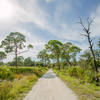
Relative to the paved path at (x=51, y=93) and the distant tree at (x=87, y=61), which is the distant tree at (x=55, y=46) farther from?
the paved path at (x=51, y=93)

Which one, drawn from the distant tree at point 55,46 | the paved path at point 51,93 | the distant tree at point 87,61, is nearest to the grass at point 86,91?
the paved path at point 51,93

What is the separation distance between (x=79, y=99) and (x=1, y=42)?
25.8 m

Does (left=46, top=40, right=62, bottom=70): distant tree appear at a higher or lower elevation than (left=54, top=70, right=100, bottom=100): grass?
higher

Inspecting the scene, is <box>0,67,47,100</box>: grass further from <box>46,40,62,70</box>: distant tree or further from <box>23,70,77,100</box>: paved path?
<box>46,40,62,70</box>: distant tree

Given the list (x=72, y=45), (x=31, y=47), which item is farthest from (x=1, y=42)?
(x=72, y=45)

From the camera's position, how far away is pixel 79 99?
4.09 metres

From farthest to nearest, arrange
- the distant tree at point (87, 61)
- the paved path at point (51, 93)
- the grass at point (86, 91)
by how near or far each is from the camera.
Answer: the distant tree at point (87, 61)
the paved path at point (51, 93)
the grass at point (86, 91)

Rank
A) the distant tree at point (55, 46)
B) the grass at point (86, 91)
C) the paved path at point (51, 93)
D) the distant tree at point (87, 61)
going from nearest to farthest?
1. the grass at point (86, 91)
2. the paved path at point (51, 93)
3. the distant tree at point (87, 61)
4. the distant tree at point (55, 46)

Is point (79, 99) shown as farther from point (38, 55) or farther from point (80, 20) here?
point (38, 55)

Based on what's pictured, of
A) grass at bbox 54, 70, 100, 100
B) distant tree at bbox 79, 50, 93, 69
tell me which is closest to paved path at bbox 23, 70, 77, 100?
grass at bbox 54, 70, 100, 100

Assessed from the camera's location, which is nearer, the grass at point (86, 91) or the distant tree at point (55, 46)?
the grass at point (86, 91)

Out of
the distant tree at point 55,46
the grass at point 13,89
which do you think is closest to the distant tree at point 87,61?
the distant tree at point 55,46

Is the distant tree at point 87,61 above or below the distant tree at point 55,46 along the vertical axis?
Answer: below

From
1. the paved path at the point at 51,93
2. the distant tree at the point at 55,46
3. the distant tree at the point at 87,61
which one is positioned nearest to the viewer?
the paved path at the point at 51,93
